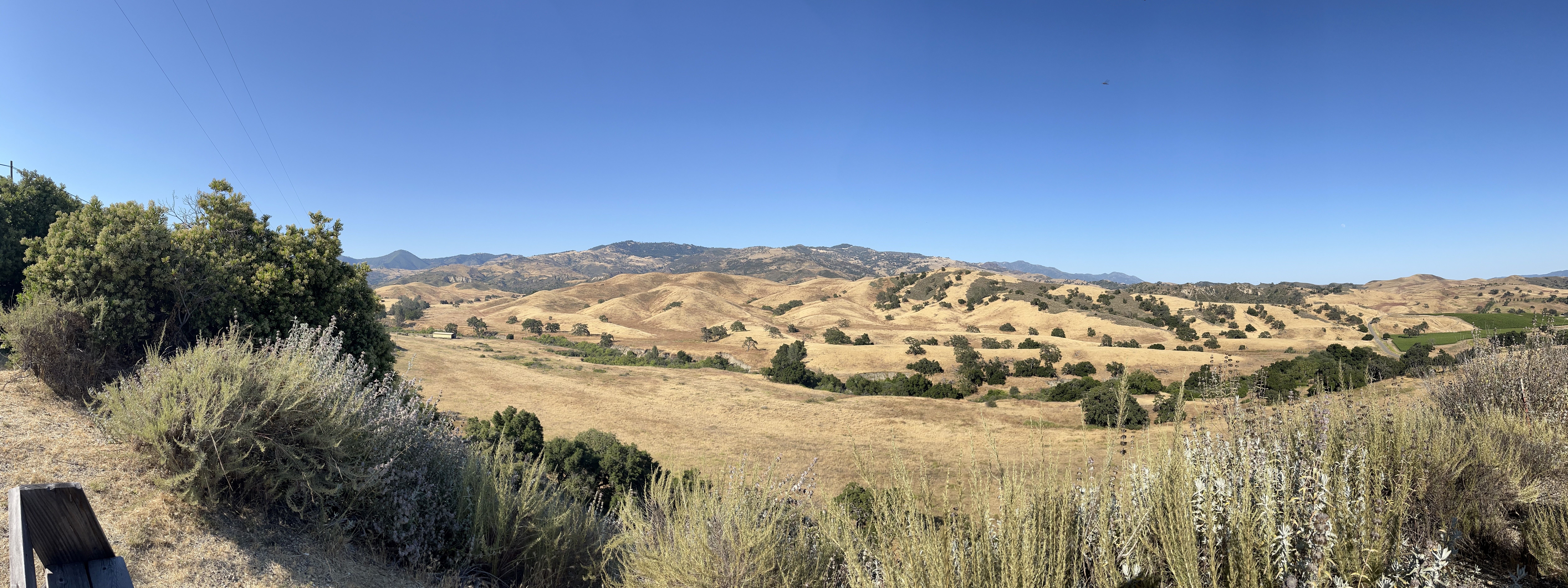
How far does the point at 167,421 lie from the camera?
459 centimetres

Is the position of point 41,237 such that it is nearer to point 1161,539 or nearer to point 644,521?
point 644,521

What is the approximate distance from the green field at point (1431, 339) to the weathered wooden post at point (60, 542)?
37673 millimetres

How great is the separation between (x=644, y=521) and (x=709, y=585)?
1570 millimetres

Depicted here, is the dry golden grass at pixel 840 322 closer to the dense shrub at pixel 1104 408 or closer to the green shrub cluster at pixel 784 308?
the green shrub cluster at pixel 784 308

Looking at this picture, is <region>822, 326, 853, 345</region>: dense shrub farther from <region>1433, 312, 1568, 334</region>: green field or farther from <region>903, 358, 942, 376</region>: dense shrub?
<region>1433, 312, 1568, 334</region>: green field

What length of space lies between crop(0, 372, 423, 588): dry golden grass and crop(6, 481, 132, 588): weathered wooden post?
9.57 feet

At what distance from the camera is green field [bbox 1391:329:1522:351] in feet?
99.7

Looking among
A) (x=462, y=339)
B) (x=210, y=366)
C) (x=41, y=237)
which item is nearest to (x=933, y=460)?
(x=210, y=366)

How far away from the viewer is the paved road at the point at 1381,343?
3014cm

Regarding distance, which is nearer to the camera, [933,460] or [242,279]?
[242,279]

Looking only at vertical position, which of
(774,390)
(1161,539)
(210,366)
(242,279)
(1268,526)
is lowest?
(774,390)

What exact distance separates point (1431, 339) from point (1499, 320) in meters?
5.69

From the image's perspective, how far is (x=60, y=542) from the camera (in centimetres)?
191

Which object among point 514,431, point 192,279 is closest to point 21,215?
point 192,279
